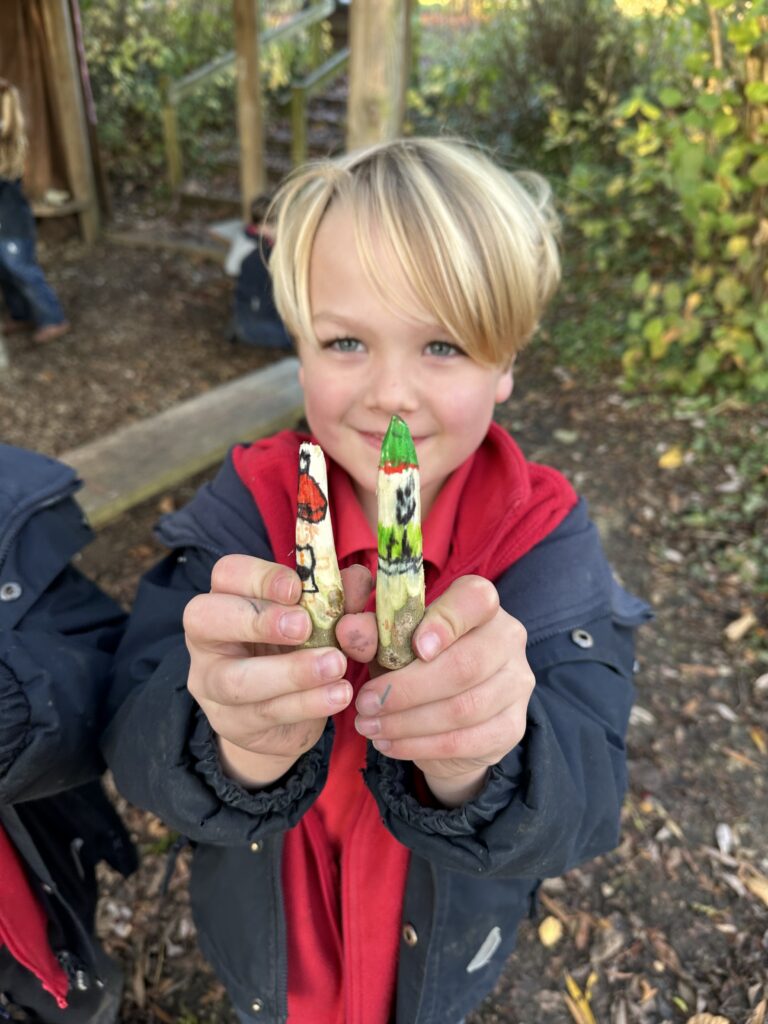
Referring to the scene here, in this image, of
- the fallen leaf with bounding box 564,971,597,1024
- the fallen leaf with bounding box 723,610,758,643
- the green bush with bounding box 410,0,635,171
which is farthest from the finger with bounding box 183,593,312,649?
the green bush with bounding box 410,0,635,171

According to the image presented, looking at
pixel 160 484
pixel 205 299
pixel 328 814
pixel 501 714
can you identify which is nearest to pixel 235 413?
pixel 160 484

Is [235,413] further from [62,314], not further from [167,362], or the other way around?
[62,314]

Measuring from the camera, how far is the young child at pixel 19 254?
5180 mm

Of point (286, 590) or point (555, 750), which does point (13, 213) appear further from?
point (555, 750)

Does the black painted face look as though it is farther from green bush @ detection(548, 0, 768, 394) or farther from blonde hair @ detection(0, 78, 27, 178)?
blonde hair @ detection(0, 78, 27, 178)

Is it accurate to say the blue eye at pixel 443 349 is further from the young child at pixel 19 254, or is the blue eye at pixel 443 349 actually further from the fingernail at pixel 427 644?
the young child at pixel 19 254

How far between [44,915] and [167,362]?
4650 mm

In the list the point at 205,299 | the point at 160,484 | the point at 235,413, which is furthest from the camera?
the point at 205,299

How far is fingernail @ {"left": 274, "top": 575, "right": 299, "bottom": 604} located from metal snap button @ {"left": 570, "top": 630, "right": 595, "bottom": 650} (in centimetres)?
71

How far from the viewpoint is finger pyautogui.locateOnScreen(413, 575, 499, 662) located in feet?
2.95

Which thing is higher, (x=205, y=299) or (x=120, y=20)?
(x=120, y=20)

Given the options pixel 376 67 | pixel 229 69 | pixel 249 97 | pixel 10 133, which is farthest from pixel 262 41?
pixel 376 67

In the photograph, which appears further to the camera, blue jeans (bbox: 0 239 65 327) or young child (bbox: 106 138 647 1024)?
blue jeans (bbox: 0 239 65 327)

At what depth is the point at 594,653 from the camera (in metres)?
1.39
